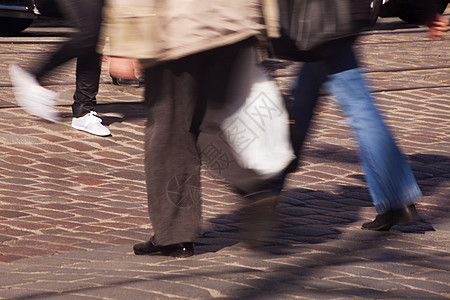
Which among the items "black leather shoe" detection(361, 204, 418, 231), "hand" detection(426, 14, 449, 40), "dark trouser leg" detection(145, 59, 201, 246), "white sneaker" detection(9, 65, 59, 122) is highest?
"hand" detection(426, 14, 449, 40)

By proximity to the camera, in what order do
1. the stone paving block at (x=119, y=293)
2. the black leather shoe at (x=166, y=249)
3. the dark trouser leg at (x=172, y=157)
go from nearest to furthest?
the stone paving block at (x=119, y=293) → the dark trouser leg at (x=172, y=157) → the black leather shoe at (x=166, y=249)

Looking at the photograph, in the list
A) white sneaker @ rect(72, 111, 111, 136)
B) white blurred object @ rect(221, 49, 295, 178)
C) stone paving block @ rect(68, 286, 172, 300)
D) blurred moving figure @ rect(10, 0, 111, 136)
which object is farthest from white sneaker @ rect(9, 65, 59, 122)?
white sneaker @ rect(72, 111, 111, 136)

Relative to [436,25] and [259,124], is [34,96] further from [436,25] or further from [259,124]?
[436,25]

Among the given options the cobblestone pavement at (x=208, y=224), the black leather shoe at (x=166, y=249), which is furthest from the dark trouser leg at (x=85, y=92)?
the black leather shoe at (x=166, y=249)

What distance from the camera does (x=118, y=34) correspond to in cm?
354

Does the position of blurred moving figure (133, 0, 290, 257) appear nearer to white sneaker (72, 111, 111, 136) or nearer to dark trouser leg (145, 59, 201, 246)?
dark trouser leg (145, 59, 201, 246)

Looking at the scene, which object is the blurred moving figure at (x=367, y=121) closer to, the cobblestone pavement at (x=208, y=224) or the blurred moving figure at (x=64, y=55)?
the cobblestone pavement at (x=208, y=224)

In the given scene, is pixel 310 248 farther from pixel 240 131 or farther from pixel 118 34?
pixel 118 34

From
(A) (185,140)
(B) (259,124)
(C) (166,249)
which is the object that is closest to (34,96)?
(A) (185,140)

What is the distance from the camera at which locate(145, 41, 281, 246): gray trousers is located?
3693 millimetres

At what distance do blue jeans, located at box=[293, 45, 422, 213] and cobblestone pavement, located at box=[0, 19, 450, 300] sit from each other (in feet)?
0.81

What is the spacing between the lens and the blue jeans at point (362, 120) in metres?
4.17

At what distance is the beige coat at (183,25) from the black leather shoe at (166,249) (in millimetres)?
864

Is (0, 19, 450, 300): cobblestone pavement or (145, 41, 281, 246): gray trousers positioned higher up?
(145, 41, 281, 246): gray trousers
